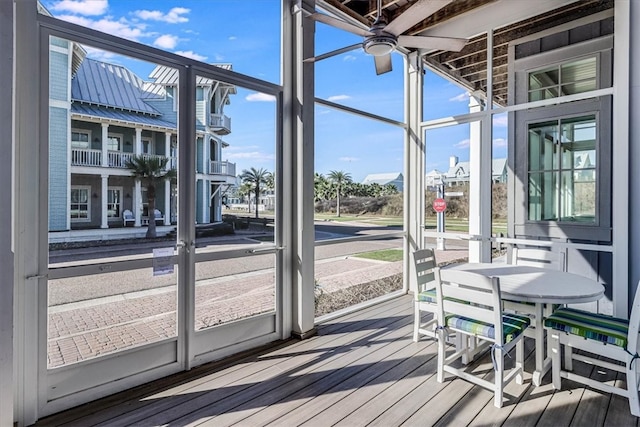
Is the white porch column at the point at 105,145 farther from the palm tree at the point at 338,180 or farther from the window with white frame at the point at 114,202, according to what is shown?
the palm tree at the point at 338,180

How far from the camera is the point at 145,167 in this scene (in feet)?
8.65

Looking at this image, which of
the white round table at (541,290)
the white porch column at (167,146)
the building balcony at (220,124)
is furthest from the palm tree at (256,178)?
the white round table at (541,290)

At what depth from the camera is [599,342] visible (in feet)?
7.57

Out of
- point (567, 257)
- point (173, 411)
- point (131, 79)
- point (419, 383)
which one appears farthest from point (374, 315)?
point (131, 79)

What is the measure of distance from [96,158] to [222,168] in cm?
96

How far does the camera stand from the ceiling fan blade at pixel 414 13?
2.15 m

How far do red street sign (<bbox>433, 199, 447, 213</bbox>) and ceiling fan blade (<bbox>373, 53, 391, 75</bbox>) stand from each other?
226cm

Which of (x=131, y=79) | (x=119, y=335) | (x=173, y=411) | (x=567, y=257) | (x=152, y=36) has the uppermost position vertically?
(x=152, y=36)

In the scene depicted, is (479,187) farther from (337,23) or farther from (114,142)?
(114,142)

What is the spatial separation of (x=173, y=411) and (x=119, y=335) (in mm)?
694

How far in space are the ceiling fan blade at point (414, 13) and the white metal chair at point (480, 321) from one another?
1.72 meters

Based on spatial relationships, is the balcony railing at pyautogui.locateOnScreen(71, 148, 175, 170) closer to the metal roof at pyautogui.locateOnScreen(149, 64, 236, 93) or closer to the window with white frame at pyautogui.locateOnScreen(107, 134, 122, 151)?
the window with white frame at pyautogui.locateOnScreen(107, 134, 122, 151)

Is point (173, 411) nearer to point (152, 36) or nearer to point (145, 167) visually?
point (145, 167)

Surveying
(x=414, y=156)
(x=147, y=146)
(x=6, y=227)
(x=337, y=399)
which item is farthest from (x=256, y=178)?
(x=414, y=156)
